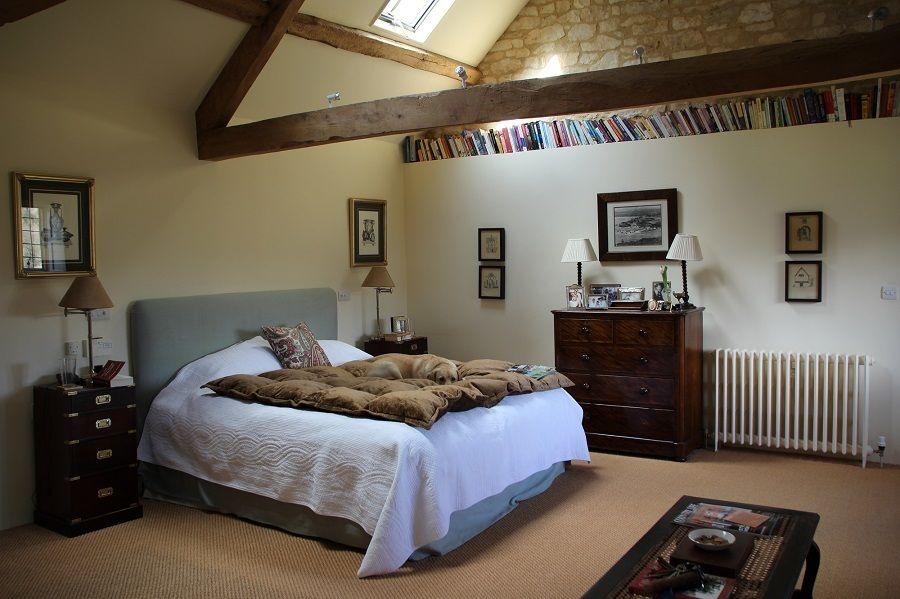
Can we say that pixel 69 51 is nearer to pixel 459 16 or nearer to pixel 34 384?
pixel 34 384

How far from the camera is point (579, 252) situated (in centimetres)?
624

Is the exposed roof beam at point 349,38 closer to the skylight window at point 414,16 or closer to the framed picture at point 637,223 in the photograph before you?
the skylight window at point 414,16

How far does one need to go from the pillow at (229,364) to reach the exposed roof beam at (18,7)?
2406 millimetres

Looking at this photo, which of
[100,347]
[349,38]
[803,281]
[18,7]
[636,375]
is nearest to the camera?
[18,7]

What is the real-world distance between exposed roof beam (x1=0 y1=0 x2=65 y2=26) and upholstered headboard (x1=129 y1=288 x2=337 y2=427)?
205 cm

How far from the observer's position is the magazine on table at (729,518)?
9.95 feet

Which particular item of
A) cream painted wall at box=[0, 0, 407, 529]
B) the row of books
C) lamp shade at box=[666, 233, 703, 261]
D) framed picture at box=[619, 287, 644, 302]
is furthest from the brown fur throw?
the row of books

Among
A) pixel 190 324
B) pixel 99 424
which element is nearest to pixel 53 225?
pixel 190 324

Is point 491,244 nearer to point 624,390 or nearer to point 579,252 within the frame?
point 579,252

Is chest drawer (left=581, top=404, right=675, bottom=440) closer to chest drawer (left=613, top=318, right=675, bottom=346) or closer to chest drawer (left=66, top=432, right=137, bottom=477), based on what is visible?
chest drawer (left=613, top=318, right=675, bottom=346)

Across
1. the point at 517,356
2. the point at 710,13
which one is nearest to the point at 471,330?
the point at 517,356

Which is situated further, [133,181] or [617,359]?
[617,359]

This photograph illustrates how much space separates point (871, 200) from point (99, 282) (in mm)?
5123

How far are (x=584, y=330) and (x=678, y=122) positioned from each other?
1.80 metres
